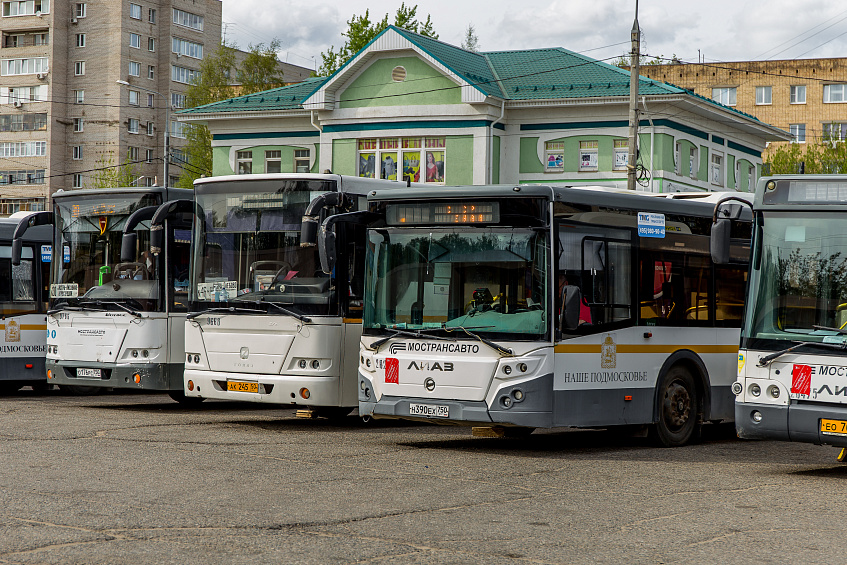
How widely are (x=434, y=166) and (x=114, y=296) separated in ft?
79.9

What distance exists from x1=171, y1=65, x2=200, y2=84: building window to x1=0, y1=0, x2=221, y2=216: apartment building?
195 centimetres

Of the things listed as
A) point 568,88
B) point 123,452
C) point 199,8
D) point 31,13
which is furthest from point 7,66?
point 123,452

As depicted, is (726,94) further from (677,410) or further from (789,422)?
(789,422)

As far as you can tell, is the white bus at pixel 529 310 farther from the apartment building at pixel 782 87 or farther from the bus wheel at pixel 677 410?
the apartment building at pixel 782 87

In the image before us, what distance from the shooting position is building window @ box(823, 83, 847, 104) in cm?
8025

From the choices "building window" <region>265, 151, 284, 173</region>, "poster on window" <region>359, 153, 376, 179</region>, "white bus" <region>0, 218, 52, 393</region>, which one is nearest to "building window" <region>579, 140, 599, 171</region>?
"poster on window" <region>359, 153, 376, 179</region>

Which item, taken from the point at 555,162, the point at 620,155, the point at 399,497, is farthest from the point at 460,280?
the point at 555,162

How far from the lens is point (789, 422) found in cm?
1071

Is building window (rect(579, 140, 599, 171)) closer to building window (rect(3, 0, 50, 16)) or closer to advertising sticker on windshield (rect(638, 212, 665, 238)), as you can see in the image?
advertising sticker on windshield (rect(638, 212, 665, 238))

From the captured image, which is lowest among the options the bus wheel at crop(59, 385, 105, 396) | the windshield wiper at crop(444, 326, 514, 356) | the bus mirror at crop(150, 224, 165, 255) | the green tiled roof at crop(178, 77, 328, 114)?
the bus wheel at crop(59, 385, 105, 396)

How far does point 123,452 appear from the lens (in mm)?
11438

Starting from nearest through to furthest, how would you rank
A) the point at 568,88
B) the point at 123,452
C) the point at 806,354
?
the point at 806,354, the point at 123,452, the point at 568,88

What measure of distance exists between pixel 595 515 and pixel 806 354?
3314 mm

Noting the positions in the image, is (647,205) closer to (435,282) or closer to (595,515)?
(435,282)
